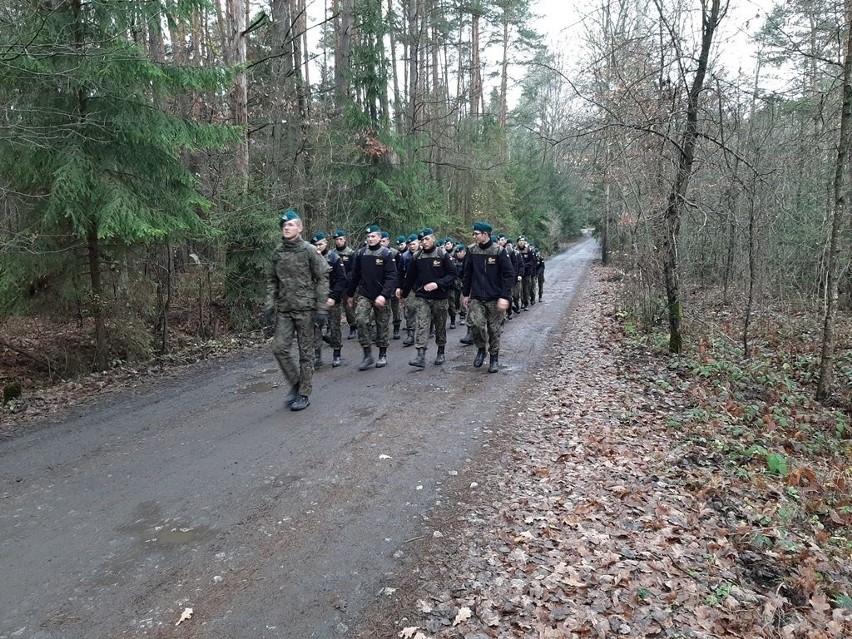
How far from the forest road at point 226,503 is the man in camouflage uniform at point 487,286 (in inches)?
54.2

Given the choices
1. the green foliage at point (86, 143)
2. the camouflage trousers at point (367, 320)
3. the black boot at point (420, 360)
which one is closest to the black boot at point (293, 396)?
the camouflage trousers at point (367, 320)

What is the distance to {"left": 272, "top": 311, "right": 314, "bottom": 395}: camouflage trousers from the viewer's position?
7.08 m

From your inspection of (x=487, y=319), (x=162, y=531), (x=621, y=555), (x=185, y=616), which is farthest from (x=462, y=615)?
(x=487, y=319)

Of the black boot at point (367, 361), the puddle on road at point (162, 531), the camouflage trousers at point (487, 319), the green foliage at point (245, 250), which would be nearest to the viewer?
the puddle on road at point (162, 531)

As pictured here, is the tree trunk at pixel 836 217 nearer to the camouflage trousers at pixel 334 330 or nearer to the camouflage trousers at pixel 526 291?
the camouflage trousers at pixel 334 330

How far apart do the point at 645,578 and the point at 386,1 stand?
24188 millimetres

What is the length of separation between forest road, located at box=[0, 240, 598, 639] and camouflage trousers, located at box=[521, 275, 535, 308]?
9.62 metres

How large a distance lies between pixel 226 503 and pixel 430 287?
566 centimetres

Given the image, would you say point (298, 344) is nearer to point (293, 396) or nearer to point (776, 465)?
point (293, 396)

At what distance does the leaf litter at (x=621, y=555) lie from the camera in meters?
3.48

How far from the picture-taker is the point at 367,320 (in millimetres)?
9672

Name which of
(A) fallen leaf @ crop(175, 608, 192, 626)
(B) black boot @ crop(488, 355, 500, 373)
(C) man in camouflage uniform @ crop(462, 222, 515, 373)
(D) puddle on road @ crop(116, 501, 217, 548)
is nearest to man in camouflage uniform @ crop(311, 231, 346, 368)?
(C) man in camouflage uniform @ crop(462, 222, 515, 373)

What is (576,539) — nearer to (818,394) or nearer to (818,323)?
(818,394)

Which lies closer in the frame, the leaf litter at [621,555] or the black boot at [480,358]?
the leaf litter at [621,555]
